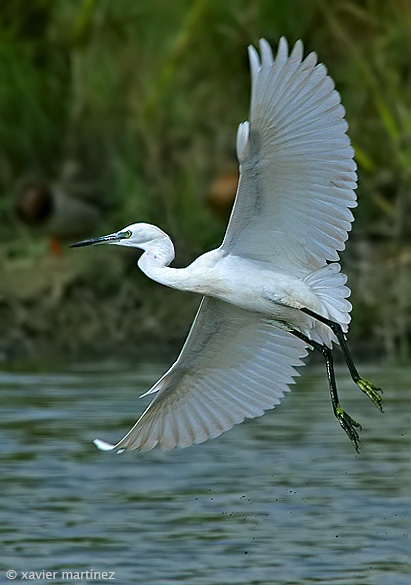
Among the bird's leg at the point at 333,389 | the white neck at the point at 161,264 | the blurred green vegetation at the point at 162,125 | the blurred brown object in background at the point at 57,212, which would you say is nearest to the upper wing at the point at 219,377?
the bird's leg at the point at 333,389

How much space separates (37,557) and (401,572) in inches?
54.9

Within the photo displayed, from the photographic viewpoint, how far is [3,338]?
38.3 feet

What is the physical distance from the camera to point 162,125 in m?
13.7

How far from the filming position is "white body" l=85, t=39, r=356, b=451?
526 centimetres

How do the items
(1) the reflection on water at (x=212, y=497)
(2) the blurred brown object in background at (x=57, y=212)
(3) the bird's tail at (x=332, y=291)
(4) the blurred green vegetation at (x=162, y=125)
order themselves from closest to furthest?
(1) the reflection on water at (x=212, y=497), (3) the bird's tail at (x=332, y=291), (4) the blurred green vegetation at (x=162, y=125), (2) the blurred brown object in background at (x=57, y=212)

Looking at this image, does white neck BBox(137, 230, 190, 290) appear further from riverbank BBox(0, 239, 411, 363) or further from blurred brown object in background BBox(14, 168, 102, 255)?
blurred brown object in background BBox(14, 168, 102, 255)

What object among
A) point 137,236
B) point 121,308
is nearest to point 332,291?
point 137,236

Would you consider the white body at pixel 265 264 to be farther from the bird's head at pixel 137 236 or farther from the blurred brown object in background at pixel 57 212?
the blurred brown object in background at pixel 57 212

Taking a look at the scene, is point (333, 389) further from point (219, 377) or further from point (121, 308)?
point (121, 308)

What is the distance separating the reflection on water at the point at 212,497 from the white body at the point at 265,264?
44 cm

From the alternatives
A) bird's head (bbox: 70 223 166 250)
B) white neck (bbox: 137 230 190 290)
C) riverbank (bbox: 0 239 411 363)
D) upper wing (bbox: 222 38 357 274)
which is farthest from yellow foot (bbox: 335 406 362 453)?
riverbank (bbox: 0 239 411 363)

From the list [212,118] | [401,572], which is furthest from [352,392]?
[212,118]

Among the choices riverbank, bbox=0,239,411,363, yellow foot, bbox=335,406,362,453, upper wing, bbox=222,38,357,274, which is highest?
upper wing, bbox=222,38,357,274

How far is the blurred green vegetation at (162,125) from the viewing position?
11898mm
